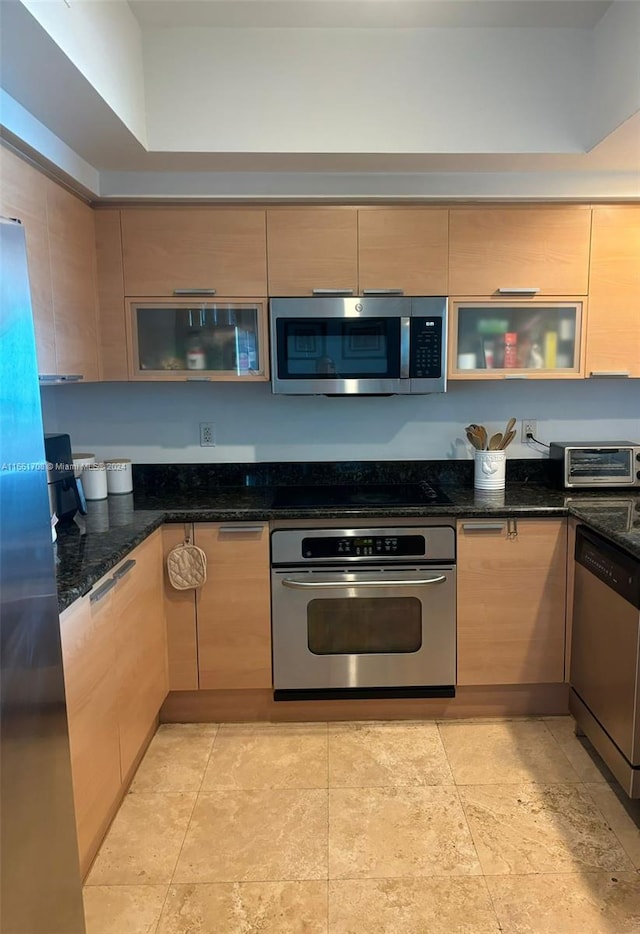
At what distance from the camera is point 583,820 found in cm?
193

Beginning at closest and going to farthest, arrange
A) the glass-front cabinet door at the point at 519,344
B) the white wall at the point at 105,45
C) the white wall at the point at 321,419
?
the white wall at the point at 105,45 → the glass-front cabinet door at the point at 519,344 → the white wall at the point at 321,419

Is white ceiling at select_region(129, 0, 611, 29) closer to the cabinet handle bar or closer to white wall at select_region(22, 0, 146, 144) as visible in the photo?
white wall at select_region(22, 0, 146, 144)

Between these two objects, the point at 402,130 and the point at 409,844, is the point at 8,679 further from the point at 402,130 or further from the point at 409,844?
the point at 402,130

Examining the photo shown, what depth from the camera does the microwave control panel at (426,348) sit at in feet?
8.21

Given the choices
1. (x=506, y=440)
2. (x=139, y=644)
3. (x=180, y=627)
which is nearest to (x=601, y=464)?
(x=506, y=440)

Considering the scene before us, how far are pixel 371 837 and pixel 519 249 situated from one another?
2.33 meters

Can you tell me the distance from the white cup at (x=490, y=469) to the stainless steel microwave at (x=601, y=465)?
283 millimetres

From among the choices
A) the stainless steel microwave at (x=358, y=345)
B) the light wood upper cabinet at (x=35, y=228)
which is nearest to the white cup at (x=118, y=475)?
the light wood upper cabinet at (x=35, y=228)

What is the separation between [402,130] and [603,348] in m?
1.26

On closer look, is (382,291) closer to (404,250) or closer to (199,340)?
(404,250)

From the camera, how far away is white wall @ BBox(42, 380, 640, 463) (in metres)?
2.88

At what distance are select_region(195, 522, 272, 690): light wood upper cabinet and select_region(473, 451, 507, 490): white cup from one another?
1.03m

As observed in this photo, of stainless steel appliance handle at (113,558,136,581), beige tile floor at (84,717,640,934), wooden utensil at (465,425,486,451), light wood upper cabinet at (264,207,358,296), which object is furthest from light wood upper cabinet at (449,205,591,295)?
beige tile floor at (84,717,640,934)

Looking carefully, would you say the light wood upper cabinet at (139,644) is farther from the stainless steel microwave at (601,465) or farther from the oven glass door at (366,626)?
the stainless steel microwave at (601,465)
